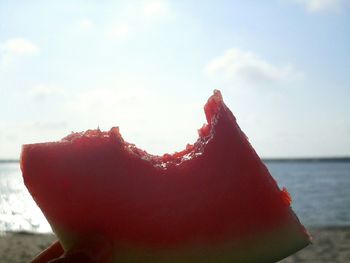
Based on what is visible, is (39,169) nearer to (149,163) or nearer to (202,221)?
(149,163)

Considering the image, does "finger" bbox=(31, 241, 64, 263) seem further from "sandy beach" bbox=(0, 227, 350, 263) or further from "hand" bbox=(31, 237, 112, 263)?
"sandy beach" bbox=(0, 227, 350, 263)

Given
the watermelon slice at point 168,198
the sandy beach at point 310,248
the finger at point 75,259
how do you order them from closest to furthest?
the finger at point 75,259, the watermelon slice at point 168,198, the sandy beach at point 310,248

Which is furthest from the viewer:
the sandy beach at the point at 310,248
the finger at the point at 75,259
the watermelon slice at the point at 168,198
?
the sandy beach at the point at 310,248

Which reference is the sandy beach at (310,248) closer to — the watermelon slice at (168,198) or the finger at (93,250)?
the watermelon slice at (168,198)

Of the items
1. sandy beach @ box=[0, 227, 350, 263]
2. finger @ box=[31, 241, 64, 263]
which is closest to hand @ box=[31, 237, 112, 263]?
finger @ box=[31, 241, 64, 263]

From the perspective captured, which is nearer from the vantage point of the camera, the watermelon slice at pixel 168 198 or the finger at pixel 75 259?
the finger at pixel 75 259

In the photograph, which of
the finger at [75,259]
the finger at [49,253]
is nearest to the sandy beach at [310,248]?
the finger at [49,253]

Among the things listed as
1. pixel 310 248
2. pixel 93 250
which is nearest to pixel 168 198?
pixel 93 250

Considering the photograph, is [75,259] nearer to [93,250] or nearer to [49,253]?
[93,250]
